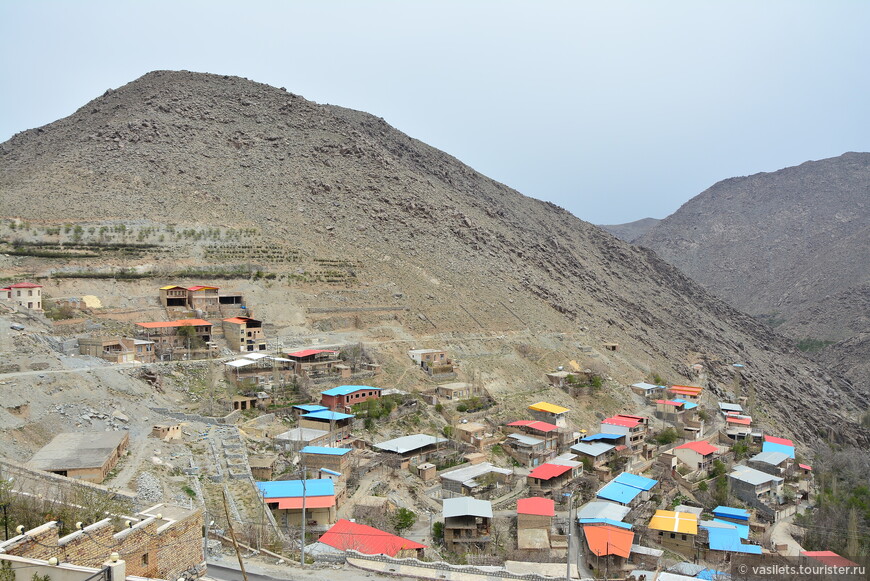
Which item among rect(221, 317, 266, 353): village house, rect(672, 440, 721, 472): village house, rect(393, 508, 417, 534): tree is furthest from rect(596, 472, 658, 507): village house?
rect(221, 317, 266, 353): village house

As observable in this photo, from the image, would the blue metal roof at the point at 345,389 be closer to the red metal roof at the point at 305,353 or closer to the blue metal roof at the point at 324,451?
the red metal roof at the point at 305,353

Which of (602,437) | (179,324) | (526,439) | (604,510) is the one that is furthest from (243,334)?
(604,510)

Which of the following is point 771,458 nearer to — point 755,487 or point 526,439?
point 755,487

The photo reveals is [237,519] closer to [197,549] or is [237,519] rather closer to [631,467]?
[197,549]

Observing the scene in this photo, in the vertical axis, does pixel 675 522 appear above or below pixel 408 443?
below

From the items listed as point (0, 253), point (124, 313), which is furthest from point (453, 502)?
point (0, 253)

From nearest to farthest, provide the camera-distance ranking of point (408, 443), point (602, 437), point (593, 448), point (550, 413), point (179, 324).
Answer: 1. point (408, 443)
2. point (593, 448)
3. point (602, 437)
4. point (179, 324)
5. point (550, 413)

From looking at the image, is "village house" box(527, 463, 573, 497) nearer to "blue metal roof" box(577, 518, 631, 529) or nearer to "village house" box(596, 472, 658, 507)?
"village house" box(596, 472, 658, 507)
